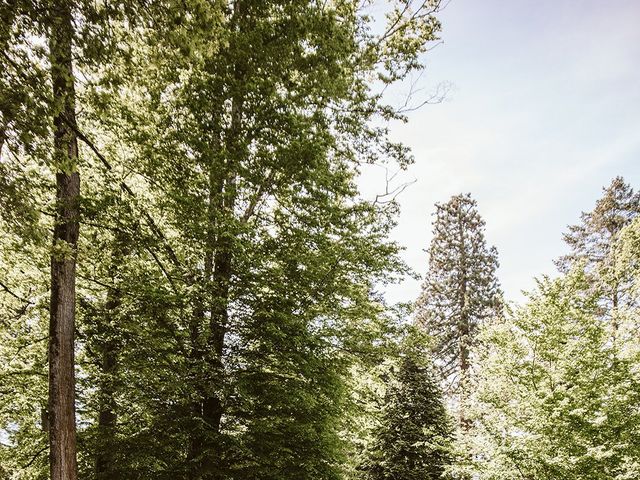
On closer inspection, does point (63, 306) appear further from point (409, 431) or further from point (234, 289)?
point (409, 431)

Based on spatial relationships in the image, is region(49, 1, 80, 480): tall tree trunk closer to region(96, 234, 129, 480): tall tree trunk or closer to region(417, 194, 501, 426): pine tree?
region(96, 234, 129, 480): tall tree trunk

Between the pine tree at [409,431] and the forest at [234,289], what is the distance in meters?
6.36

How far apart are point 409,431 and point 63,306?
14966 mm

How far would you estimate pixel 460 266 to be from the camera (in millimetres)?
25031

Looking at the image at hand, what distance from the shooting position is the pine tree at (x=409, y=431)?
16.1 meters

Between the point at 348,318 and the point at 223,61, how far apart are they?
19.3ft

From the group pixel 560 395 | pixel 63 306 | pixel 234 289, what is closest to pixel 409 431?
pixel 560 395

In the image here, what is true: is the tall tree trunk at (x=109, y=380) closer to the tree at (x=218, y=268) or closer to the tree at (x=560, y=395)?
the tree at (x=218, y=268)

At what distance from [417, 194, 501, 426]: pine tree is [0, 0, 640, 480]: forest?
13.2 meters

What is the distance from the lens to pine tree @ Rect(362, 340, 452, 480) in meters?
16.1

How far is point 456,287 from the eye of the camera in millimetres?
24828

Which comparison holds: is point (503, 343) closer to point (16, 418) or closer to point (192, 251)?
point (192, 251)

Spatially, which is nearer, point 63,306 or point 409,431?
point 63,306

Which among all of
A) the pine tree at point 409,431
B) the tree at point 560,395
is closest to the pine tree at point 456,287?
the pine tree at point 409,431
